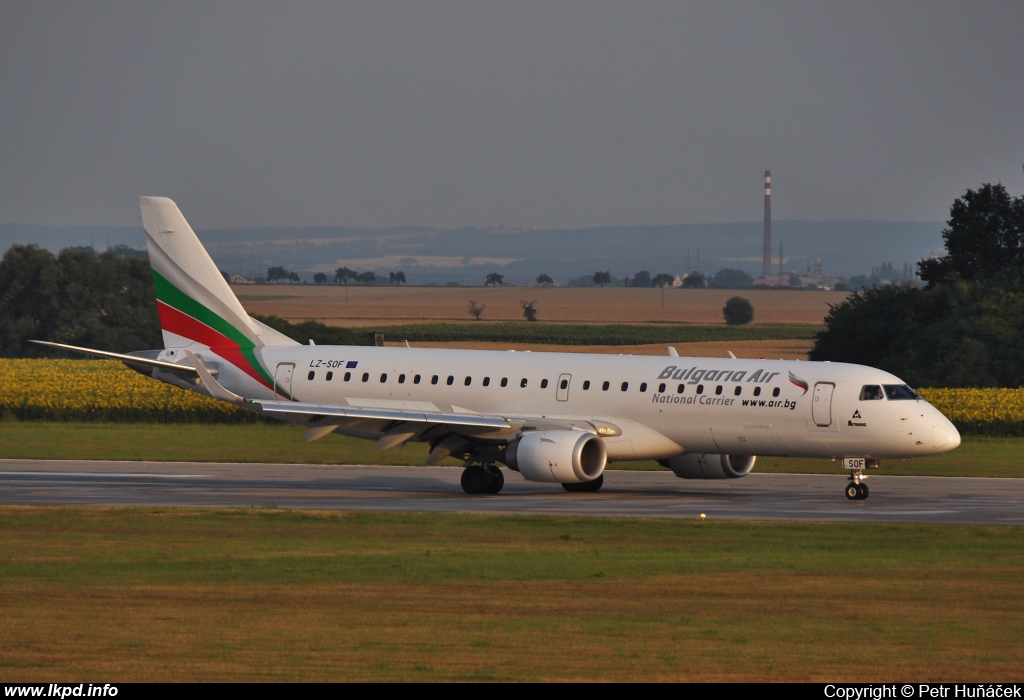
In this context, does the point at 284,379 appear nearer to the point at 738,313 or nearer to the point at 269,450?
the point at 269,450

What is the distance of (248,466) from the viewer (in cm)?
4734

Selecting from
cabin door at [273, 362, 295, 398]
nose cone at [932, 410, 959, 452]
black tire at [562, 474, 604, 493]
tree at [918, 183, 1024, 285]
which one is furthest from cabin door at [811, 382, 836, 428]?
tree at [918, 183, 1024, 285]

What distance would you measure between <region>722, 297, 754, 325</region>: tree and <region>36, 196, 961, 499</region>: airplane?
328ft

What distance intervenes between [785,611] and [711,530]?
936cm

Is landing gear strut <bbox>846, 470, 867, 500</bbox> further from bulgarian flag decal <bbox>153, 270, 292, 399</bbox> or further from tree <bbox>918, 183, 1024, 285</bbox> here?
tree <bbox>918, 183, 1024, 285</bbox>

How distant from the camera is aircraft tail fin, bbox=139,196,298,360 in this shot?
45.2 m

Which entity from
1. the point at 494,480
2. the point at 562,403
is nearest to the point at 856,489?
the point at 562,403

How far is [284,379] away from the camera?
4359cm

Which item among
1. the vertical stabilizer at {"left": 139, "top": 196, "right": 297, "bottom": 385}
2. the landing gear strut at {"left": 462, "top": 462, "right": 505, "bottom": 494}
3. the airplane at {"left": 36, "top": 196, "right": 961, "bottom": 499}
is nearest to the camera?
the airplane at {"left": 36, "top": 196, "right": 961, "bottom": 499}

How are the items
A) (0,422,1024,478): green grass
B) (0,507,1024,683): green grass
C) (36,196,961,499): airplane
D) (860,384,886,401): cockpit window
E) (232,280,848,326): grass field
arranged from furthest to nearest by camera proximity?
(232,280,848,326): grass field < (0,422,1024,478): green grass < (36,196,961,499): airplane < (860,384,886,401): cockpit window < (0,507,1024,683): green grass

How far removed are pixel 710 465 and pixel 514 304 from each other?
117 metres

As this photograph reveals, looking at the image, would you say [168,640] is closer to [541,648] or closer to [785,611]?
[541,648]

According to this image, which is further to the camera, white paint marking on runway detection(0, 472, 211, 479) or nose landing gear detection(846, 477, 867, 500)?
white paint marking on runway detection(0, 472, 211, 479)

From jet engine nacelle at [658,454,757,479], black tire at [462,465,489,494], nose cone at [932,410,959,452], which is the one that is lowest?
black tire at [462,465,489,494]
